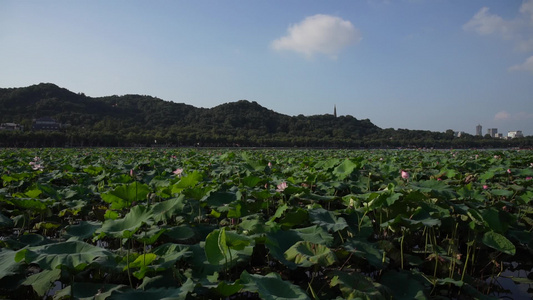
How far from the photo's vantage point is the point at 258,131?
76.2 metres

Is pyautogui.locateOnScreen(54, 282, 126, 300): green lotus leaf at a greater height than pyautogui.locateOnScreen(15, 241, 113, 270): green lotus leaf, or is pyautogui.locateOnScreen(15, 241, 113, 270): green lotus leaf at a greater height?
pyautogui.locateOnScreen(15, 241, 113, 270): green lotus leaf

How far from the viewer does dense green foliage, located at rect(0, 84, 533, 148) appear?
180 feet

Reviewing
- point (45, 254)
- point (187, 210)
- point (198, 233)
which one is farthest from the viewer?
point (187, 210)

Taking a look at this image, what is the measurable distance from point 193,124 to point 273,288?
77497 millimetres

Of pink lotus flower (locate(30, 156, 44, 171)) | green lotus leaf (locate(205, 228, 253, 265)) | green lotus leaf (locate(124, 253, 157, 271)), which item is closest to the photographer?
green lotus leaf (locate(205, 228, 253, 265))

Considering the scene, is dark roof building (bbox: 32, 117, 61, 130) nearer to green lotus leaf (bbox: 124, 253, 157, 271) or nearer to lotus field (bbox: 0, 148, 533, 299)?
lotus field (bbox: 0, 148, 533, 299)

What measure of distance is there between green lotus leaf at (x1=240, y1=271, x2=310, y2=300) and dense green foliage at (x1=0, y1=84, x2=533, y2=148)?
4782 centimetres

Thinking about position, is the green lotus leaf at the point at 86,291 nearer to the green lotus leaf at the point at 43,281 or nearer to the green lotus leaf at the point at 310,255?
the green lotus leaf at the point at 43,281

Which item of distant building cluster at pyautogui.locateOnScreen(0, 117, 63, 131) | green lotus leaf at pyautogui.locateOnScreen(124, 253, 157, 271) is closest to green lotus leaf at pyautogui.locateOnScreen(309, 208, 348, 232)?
green lotus leaf at pyautogui.locateOnScreen(124, 253, 157, 271)

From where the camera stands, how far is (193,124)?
76.9 meters

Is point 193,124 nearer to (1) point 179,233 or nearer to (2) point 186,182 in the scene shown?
(2) point 186,182

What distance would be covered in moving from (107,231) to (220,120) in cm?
8178

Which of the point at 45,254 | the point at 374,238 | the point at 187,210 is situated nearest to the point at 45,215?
the point at 187,210

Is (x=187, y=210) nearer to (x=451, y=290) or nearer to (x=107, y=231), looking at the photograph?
(x=107, y=231)
